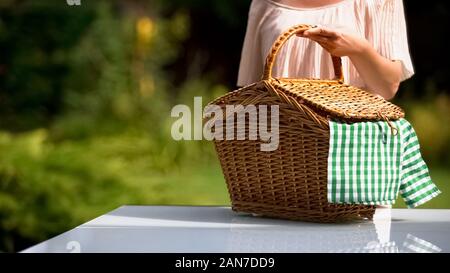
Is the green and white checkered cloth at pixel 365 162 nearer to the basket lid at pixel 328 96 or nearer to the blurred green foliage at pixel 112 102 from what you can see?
the basket lid at pixel 328 96

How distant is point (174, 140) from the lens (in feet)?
16.6

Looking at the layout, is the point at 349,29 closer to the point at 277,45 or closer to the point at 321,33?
the point at 321,33

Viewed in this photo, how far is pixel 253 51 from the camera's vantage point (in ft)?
6.66

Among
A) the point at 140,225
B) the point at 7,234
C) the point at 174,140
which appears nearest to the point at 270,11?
the point at 140,225

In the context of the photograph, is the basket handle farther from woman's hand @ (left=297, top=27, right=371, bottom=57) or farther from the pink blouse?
the pink blouse

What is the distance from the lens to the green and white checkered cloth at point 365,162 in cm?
150

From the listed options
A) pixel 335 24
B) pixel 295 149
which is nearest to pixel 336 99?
pixel 295 149

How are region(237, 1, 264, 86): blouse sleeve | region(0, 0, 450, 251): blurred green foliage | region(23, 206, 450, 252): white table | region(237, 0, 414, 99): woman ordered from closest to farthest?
region(23, 206, 450, 252): white table → region(237, 0, 414, 99): woman → region(237, 1, 264, 86): blouse sleeve → region(0, 0, 450, 251): blurred green foliage

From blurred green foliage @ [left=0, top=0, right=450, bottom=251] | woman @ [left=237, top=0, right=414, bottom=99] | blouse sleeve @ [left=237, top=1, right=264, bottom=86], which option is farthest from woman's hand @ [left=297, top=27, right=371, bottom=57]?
blurred green foliage @ [left=0, top=0, right=450, bottom=251]

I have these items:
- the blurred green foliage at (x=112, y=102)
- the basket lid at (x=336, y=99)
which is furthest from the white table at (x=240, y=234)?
the blurred green foliage at (x=112, y=102)

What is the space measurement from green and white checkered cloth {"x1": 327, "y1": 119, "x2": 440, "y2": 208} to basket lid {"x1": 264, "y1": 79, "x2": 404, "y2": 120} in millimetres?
Result: 18

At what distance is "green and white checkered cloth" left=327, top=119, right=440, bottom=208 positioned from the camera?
4.92 feet
